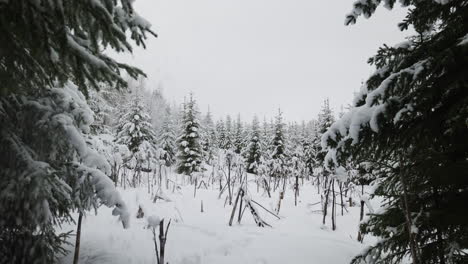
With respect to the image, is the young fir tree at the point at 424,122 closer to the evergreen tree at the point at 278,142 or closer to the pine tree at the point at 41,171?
the pine tree at the point at 41,171

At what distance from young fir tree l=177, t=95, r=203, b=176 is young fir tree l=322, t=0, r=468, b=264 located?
83.6 ft

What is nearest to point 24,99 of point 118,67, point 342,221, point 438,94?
point 118,67

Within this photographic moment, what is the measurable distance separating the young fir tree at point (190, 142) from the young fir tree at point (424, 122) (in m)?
25.5

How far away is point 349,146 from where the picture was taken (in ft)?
10.4

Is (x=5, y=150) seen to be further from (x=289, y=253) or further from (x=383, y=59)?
(x=289, y=253)

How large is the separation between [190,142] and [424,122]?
27.0 meters

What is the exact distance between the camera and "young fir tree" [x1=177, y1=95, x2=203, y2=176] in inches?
1117

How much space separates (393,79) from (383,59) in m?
0.92

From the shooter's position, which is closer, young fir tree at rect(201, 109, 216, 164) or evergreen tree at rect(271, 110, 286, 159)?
evergreen tree at rect(271, 110, 286, 159)

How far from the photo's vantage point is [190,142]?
28984 mm

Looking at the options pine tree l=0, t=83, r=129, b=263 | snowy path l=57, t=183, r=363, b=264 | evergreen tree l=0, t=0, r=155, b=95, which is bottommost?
snowy path l=57, t=183, r=363, b=264

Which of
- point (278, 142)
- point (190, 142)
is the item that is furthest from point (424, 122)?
point (278, 142)

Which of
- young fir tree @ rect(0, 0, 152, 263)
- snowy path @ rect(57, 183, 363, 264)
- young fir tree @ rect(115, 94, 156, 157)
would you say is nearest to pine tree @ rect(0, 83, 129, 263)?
young fir tree @ rect(0, 0, 152, 263)

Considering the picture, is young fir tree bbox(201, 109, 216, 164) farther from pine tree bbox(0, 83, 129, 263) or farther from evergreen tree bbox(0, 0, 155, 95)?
evergreen tree bbox(0, 0, 155, 95)
